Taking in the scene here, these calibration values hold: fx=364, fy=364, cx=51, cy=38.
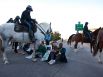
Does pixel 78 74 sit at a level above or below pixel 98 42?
below

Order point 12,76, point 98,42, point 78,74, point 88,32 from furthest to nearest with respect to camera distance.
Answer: point 88,32, point 98,42, point 78,74, point 12,76

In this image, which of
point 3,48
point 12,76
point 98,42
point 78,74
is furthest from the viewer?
point 3,48

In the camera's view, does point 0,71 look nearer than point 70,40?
Yes

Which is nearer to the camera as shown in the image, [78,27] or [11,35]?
[11,35]

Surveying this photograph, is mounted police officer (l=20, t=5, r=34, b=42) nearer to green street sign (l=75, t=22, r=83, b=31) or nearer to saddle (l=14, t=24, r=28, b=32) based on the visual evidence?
saddle (l=14, t=24, r=28, b=32)

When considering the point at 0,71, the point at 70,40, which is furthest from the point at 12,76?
the point at 70,40

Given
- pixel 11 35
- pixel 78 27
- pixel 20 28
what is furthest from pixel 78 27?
pixel 11 35

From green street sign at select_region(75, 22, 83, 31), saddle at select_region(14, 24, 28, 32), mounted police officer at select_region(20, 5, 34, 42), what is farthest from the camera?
green street sign at select_region(75, 22, 83, 31)

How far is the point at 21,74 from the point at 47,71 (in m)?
1.54

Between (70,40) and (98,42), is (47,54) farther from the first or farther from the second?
(70,40)

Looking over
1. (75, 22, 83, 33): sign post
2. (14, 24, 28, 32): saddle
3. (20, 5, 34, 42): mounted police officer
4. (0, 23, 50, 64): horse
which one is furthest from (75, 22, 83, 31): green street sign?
(20, 5, 34, 42): mounted police officer

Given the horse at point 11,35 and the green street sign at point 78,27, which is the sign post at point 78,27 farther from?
the horse at point 11,35

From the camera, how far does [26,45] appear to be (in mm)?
27203

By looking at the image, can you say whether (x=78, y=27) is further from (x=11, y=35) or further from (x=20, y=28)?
(x=11, y=35)
